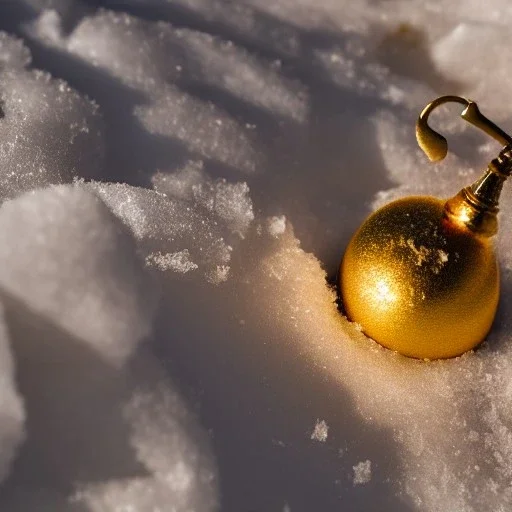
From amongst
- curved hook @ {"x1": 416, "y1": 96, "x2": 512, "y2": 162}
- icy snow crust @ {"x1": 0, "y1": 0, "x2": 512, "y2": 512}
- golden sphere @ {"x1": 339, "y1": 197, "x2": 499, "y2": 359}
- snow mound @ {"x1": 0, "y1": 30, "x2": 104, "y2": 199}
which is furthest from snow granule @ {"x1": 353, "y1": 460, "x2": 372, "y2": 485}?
snow mound @ {"x1": 0, "y1": 30, "x2": 104, "y2": 199}

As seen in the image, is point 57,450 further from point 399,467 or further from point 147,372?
point 399,467

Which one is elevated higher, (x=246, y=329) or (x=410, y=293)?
(x=410, y=293)

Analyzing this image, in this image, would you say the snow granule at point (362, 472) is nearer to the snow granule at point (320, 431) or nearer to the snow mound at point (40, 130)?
the snow granule at point (320, 431)

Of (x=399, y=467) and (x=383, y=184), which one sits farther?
(x=383, y=184)

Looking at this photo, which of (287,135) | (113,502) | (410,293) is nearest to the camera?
(113,502)

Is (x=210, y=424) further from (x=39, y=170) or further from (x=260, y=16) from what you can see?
(x=260, y=16)

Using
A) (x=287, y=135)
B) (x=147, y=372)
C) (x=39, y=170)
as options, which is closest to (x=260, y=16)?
(x=287, y=135)

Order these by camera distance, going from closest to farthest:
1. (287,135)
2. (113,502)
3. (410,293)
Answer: (113,502) → (410,293) → (287,135)
